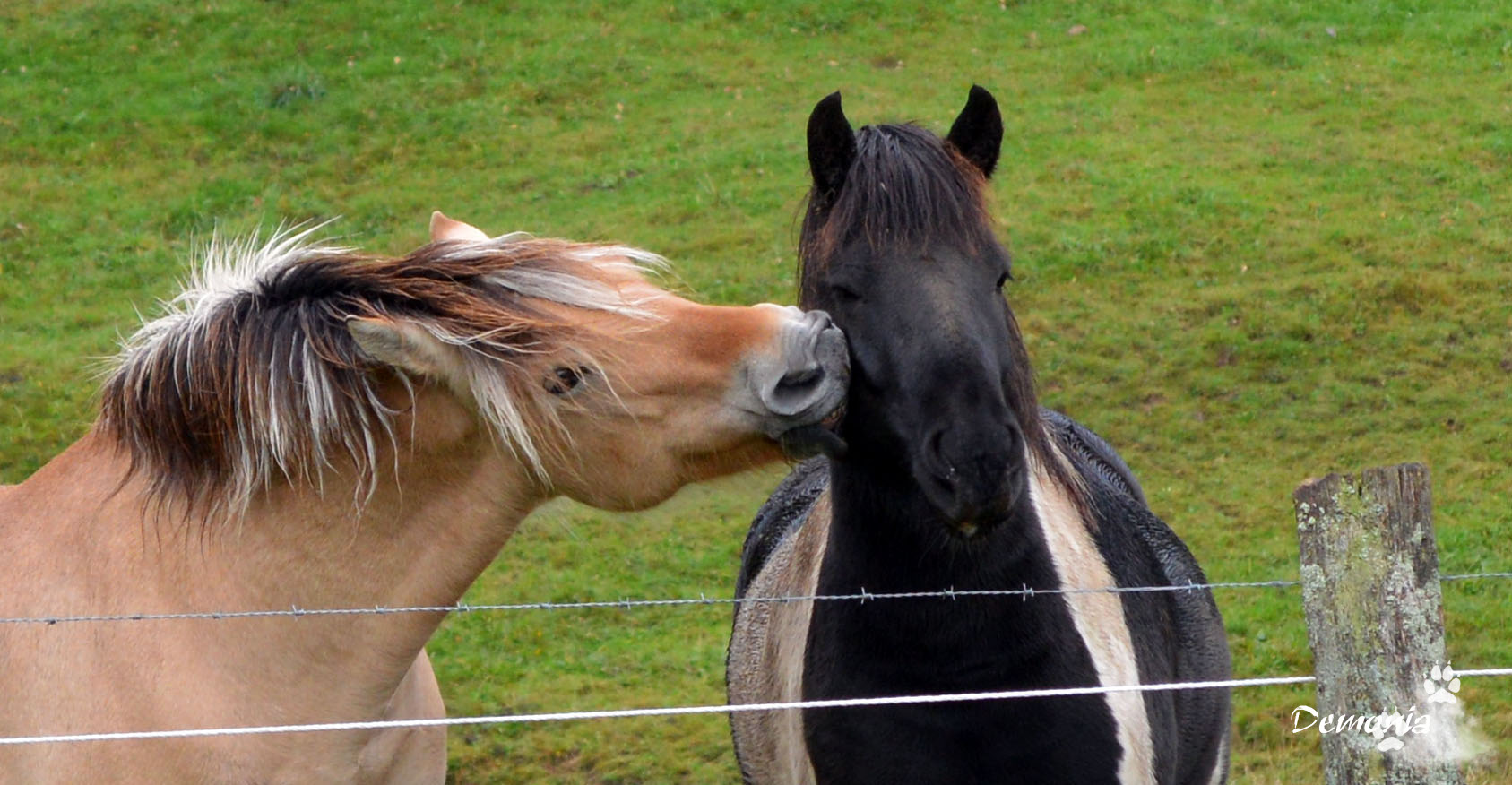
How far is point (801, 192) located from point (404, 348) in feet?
37.3

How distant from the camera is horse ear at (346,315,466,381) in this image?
288cm

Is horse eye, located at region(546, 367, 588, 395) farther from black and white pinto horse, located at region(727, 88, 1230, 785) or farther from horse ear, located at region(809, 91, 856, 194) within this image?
horse ear, located at region(809, 91, 856, 194)

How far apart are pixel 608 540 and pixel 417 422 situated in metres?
6.39

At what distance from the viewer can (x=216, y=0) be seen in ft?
61.0

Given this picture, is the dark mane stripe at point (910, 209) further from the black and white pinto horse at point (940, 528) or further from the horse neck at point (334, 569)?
the horse neck at point (334, 569)

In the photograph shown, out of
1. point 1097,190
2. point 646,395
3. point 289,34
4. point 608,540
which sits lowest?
point 608,540

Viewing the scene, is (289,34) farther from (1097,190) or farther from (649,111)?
(1097,190)

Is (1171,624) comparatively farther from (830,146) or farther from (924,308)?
(830,146)

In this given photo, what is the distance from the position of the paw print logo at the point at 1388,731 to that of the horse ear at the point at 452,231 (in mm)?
2259

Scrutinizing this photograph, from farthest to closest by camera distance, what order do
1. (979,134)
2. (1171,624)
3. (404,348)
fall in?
(1171,624), (979,134), (404,348)

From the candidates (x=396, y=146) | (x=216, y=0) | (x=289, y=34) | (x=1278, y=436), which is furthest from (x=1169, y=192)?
(x=216, y=0)

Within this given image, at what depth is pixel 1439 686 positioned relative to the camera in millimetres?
2719

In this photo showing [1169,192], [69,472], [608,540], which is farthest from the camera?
[1169,192]

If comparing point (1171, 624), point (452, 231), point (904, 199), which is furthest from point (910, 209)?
point (1171, 624)
